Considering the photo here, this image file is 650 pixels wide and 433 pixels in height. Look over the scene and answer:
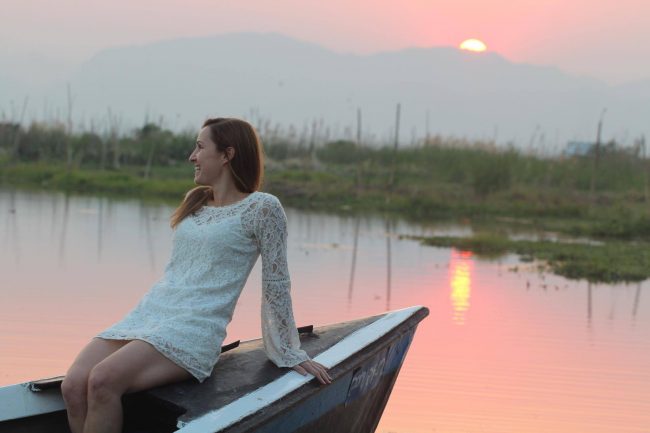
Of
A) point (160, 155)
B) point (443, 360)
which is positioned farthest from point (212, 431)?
point (160, 155)

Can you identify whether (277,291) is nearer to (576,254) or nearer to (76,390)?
(76,390)

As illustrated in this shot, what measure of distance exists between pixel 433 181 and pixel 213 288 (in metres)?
26.6

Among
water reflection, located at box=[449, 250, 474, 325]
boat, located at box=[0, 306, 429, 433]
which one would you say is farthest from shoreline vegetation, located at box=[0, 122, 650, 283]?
boat, located at box=[0, 306, 429, 433]

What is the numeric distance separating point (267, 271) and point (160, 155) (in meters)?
33.6

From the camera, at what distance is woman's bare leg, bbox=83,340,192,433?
3.39 metres

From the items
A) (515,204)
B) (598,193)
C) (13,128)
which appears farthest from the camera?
(13,128)

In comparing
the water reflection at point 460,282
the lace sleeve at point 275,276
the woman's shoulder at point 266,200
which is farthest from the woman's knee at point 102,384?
the water reflection at point 460,282

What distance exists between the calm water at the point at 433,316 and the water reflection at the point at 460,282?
0.02 m

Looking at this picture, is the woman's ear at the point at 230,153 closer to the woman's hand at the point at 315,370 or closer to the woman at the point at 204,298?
the woman at the point at 204,298

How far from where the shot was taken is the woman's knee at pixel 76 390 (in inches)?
137

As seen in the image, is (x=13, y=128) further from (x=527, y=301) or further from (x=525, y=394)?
(x=525, y=394)

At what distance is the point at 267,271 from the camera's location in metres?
3.78

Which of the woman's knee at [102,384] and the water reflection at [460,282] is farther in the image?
the water reflection at [460,282]

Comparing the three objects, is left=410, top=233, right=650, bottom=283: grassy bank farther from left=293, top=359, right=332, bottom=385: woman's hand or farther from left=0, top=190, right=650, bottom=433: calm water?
left=293, top=359, right=332, bottom=385: woman's hand
